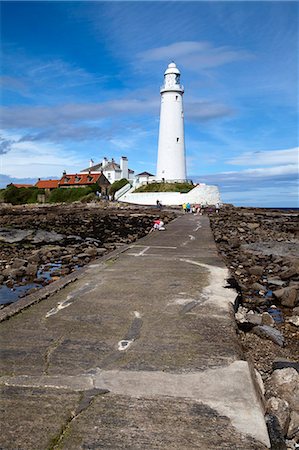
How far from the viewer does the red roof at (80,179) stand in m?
63.6

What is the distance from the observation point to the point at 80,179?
6506 centimetres

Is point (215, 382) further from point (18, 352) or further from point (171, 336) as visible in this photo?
point (18, 352)

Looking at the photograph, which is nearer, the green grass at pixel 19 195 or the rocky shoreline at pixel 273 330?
the rocky shoreline at pixel 273 330

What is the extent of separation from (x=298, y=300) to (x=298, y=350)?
2651mm

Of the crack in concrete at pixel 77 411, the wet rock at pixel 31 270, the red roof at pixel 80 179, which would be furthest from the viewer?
the red roof at pixel 80 179

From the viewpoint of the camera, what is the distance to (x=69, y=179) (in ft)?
219

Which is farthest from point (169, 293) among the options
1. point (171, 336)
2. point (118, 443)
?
point (118, 443)

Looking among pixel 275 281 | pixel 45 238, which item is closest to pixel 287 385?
pixel 275 281

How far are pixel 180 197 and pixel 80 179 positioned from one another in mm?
22494

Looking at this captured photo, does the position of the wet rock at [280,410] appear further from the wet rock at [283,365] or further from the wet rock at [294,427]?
the wet rock at [283,365]

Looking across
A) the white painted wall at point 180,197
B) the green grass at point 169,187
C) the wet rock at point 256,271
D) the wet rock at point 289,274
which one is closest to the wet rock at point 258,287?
the wet rock at point 289,274

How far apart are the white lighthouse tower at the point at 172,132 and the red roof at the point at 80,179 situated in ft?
47.7

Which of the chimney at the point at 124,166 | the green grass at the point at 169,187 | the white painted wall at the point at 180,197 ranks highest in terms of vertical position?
the chimney at the point at 124,166

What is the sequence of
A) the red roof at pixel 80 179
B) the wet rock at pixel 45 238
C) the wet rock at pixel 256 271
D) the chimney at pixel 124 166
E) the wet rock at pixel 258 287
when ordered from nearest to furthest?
1. the wet rock at pixel 258 287
2. the wet rock at pixel 256 271
3. the wet rock at pixel 45 238
4. the red roof at pixel 80 179
5. the chimney at pixel 124 166
